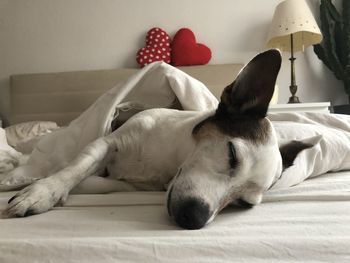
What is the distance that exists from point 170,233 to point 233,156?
0.36m

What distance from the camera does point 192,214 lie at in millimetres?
895

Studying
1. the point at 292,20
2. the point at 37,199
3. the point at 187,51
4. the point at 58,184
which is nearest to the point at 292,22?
the point at 292,20

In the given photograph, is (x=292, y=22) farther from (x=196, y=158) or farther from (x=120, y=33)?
(x=196, y=158)

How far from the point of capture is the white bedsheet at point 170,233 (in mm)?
672

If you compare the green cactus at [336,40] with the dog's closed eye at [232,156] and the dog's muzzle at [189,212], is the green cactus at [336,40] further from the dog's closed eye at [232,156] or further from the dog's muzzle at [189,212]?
the dog's muzzle at [189,212]

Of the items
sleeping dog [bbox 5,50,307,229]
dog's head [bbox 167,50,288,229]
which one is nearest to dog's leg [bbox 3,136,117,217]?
sleeping dog [bbox 5,50,307,229]

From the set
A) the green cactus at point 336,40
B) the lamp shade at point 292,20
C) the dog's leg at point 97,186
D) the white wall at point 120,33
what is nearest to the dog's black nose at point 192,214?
the dog's leg at point 97,186

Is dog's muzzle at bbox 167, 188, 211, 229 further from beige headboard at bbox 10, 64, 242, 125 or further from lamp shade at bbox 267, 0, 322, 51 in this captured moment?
beige headboard at bbox 10, 64, 242, 125

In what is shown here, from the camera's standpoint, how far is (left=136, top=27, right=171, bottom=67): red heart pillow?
12.0 feet

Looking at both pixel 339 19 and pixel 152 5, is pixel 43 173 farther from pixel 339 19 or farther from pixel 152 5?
pixel 339 19

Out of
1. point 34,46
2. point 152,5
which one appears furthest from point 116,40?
point 34,46

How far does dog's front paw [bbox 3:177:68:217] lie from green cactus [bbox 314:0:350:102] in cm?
321

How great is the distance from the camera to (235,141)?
1114 mm

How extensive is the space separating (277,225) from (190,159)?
0.35m
